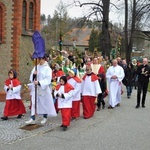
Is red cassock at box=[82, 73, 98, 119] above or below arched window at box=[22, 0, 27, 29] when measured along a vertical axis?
below

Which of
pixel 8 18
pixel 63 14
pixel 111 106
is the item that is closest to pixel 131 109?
pixel 111 106

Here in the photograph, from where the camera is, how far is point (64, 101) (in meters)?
8.91

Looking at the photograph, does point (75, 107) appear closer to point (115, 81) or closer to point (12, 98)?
point (12, 98)

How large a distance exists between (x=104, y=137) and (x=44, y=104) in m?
2.17

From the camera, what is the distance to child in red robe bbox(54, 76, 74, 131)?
8773mm

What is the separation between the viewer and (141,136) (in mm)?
8133

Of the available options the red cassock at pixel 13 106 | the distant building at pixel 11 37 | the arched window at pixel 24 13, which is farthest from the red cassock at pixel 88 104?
the arched window at pixel 24 13

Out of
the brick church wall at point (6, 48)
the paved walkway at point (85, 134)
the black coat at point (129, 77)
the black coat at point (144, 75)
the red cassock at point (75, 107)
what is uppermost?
the brick church wall at point (6, 48)

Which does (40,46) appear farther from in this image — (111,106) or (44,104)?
(111,106)

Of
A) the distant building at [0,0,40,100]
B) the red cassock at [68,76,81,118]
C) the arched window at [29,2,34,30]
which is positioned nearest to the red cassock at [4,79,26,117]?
the red cassock at [68,76,81,118]

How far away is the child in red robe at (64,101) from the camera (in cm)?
877

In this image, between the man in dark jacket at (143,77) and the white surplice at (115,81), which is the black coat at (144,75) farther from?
the white surplice at (115,81)

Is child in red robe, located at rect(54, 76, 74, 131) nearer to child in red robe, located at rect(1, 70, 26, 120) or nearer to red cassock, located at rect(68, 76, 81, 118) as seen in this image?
red cassock, located at rect(68, 76, 81, 118)

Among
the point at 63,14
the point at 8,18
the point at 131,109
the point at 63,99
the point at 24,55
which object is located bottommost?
the point at 131,109
